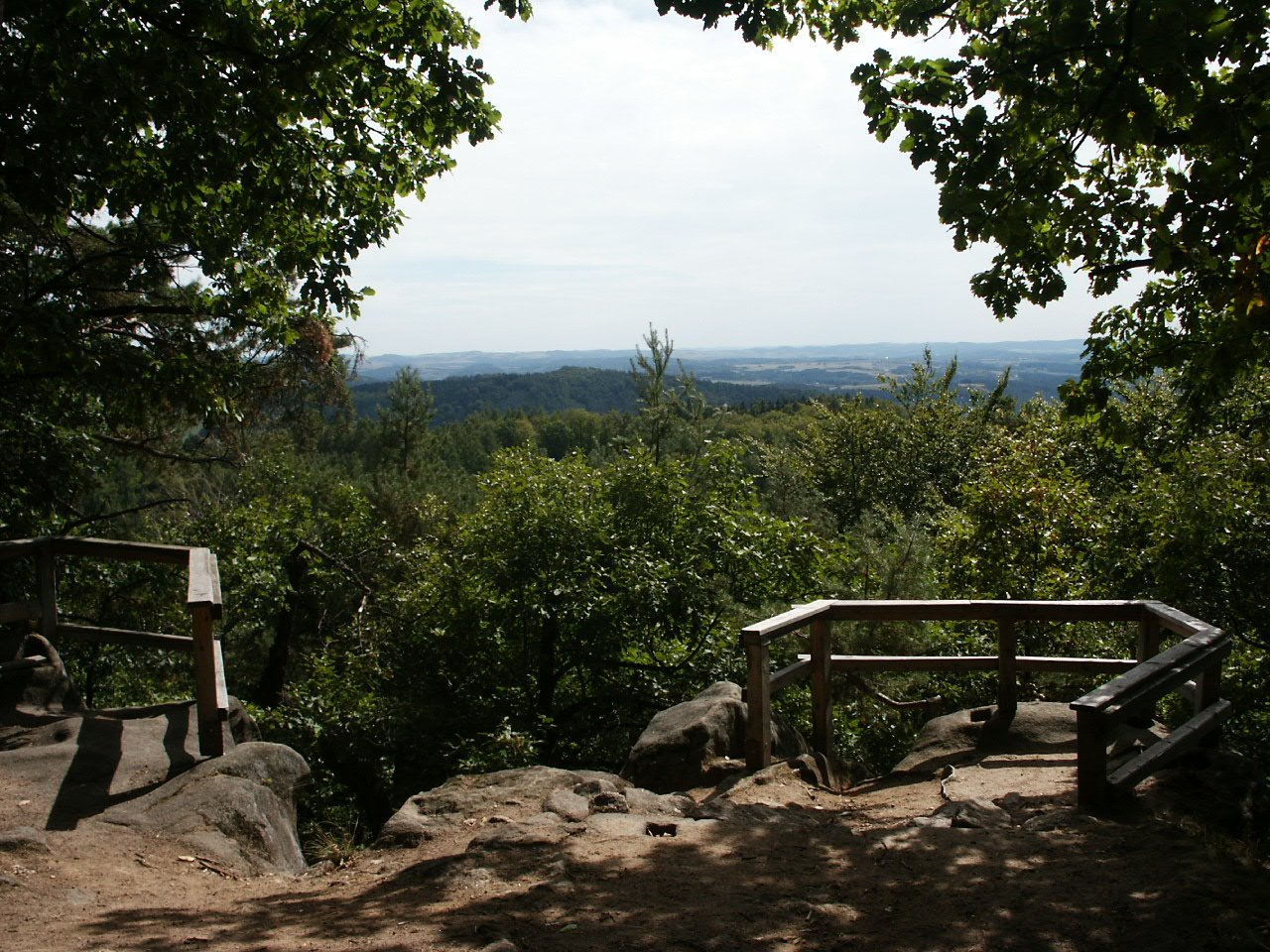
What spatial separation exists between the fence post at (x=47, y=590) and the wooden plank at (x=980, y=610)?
5620 mm

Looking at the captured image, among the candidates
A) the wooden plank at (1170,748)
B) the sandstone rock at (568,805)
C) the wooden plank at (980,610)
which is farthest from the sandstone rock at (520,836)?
the wooden plank at (1170,748)

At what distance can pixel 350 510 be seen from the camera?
1834 centimetres

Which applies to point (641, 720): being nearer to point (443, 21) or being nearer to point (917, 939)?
point (443, 21)

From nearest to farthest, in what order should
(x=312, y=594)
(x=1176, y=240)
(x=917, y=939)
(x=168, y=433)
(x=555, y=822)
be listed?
(x=917, y=939) → (x=555, y=822) → (x=1176, y=240) → (x=168, y=433) → (x=312, y=594)

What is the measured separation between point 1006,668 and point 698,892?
3433 mm

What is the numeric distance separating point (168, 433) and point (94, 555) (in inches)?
276

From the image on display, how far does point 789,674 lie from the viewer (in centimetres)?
623

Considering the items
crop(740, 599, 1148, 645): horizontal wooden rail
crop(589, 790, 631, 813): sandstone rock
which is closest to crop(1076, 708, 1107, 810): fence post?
crop(740, 599, 1148, 645): horizontal wooden rail

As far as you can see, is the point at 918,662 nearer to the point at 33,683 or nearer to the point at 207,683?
the point at 207,683

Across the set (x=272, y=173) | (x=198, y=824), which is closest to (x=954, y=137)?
(x=272, y=173)

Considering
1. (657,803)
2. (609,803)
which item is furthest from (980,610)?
(609,803)

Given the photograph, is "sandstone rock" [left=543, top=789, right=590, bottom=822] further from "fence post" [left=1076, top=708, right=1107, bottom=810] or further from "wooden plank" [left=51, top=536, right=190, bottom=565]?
"wooden plank" [left=51, top=536, right=190, bottom=565]

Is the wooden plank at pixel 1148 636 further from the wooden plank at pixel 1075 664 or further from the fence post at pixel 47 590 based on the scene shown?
the fence post at pixel 47 590

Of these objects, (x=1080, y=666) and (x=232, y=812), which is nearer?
(x=232, y=812)
